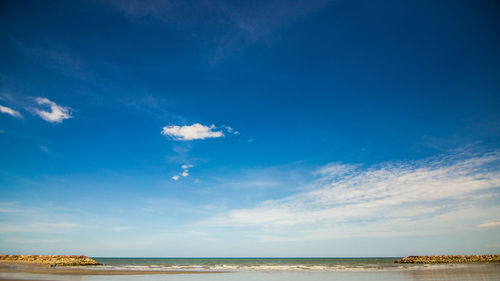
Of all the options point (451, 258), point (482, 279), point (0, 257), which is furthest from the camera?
point (451, 258)

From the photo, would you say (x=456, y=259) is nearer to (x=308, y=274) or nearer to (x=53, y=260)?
(x=308, y=274)

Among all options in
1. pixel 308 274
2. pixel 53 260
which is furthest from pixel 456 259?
pixel 53 260

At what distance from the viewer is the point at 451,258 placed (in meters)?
69.5

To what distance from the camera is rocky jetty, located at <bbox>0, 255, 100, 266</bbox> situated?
1945 inches

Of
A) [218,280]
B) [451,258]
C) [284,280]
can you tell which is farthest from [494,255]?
[218,280]

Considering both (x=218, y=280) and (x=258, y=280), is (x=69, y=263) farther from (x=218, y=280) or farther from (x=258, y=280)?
(x=258, y=280)

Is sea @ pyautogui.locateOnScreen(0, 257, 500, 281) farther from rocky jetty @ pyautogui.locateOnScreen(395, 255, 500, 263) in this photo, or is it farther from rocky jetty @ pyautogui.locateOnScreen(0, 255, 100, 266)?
rocky jetty @ pyautogui.locateOnScreen(395, 255, 500, 263)

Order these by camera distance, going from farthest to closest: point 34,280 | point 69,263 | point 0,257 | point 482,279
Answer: point 0,257 < point 69,263 < point 482,279 < point 34,280

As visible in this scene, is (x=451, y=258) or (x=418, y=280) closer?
(x=418, y=280)

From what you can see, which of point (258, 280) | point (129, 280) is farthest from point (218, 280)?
point (129, 280)

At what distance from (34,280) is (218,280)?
17471mm

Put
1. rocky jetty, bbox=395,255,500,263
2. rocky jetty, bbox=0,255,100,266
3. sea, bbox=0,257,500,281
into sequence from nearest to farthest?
sea, bbox=0,257,500,281, rocky jetty, bbox=0,255,100,266, rocky jetty, bbox=395,255,500,263

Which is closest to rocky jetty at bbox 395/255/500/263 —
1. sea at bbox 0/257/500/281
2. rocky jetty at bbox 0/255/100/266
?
sea at bbox 0/257/500/281

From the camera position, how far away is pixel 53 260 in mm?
54219
